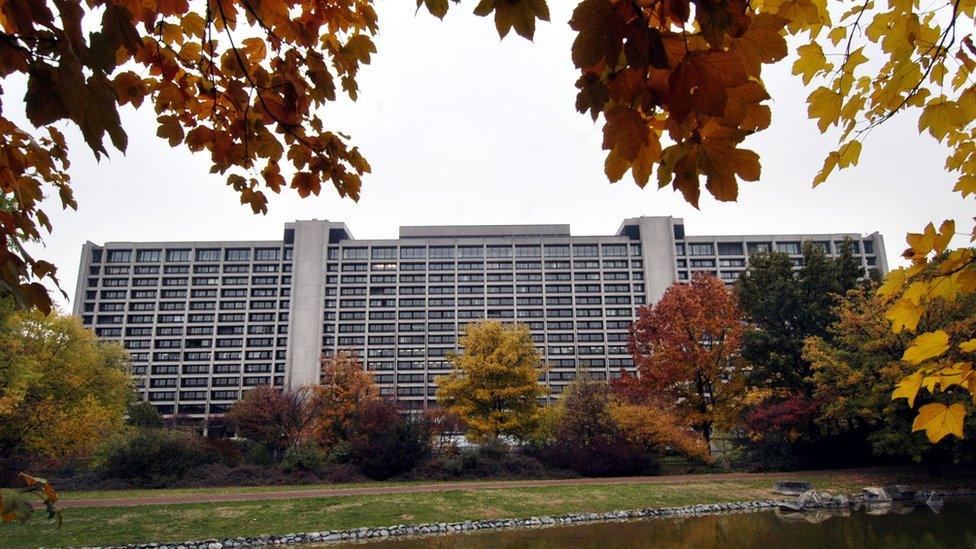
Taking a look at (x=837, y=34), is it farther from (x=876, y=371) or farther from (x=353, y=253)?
(x=353, y=253)

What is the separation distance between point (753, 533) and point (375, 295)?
168ft

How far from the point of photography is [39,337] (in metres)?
25.6

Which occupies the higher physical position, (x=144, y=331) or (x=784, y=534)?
(x=144, y=331)

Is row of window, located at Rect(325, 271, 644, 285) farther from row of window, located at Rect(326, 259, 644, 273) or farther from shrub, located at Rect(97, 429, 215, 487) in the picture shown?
shrub, located at Rect(97, 429, 215, 487)

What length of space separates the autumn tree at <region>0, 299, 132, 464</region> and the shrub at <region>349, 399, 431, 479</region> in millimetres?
9584

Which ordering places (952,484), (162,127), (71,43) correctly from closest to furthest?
(71,43) < (162,127) < (952,484)

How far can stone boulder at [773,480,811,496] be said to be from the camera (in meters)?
17.0

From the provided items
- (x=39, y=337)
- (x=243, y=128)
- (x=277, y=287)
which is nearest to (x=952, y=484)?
(x=243, y=128)

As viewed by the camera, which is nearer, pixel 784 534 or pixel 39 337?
pixel 784 534

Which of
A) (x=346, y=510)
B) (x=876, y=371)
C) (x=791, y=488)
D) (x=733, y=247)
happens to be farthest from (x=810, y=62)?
(x=733, y=247)

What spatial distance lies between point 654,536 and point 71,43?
1298cm

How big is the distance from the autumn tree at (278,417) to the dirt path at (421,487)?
787 centimetres

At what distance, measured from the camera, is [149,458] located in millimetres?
19359

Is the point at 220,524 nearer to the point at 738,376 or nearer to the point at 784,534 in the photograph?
the point at 784,534
